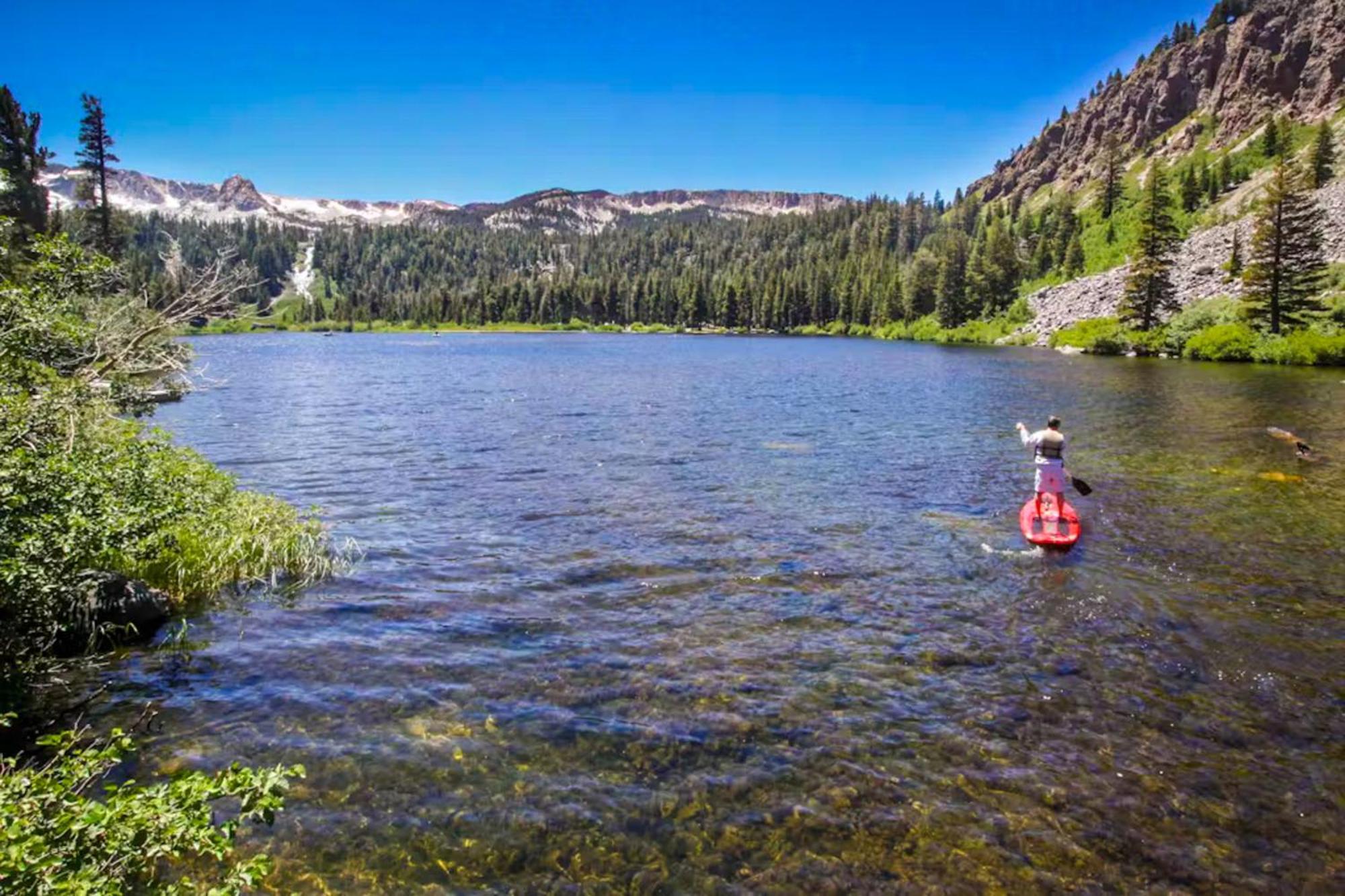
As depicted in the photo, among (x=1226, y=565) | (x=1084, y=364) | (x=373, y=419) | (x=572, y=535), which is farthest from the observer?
(x=1084, y=364)

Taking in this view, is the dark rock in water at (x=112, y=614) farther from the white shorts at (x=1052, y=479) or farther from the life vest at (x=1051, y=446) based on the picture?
the life vest at (x=1051, y=446)

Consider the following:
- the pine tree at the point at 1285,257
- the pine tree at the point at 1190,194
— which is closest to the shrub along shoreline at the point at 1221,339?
the pine tree at the point at 1285,257

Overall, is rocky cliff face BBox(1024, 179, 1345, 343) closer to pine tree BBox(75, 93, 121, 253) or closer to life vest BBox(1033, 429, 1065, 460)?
life vest BBox(1033, 429, 1065, 460)

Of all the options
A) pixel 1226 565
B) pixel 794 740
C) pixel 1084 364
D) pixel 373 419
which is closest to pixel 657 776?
pixel 794 740

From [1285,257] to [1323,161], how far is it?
75447 mm

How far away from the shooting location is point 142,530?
12.6 meters

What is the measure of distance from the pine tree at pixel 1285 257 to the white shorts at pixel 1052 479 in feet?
234

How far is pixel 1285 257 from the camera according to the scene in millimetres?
70500

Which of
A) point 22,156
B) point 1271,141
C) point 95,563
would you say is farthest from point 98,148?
point 1271,141

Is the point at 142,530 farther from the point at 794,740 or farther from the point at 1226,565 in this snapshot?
the point at 1226,565

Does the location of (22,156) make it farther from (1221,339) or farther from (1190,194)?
(1190,194)

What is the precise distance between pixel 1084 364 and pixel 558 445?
62183 mm

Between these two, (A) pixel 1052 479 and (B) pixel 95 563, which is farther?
(A) pixel 1052 479

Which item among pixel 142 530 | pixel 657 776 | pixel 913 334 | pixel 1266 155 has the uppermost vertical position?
pixel 1266 155
